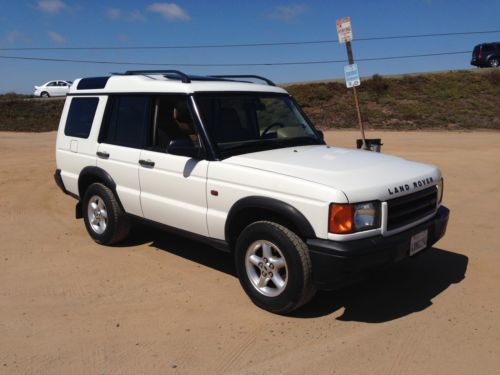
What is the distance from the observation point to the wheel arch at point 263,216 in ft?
11.8

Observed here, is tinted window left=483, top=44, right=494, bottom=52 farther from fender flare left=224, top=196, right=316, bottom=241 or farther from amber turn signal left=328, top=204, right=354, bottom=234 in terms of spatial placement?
amber turn signal left=328, top=204, right=354, bottom=234

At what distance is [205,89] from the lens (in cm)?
462

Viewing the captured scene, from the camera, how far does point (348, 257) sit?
342 cm

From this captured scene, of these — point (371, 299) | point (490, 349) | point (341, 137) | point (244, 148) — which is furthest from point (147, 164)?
point (341, 137)

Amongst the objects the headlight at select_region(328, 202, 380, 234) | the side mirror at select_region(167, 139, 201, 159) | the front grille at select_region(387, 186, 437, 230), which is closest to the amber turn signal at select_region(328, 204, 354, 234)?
the headlight at select_region(328, 202, 380, 234)

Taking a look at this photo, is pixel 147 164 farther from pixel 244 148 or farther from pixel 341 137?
pixel 341 137

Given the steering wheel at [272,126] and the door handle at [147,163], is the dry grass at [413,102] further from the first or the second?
the door handle at [147,163]

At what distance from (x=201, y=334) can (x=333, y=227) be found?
4.17 ft

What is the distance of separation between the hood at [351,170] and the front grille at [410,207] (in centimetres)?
5

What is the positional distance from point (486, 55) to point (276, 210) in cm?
3624

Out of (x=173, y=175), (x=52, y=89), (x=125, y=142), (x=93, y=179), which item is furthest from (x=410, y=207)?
(x=52, y=89)

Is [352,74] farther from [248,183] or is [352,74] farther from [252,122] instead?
[248,183]

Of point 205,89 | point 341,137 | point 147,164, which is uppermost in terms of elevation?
point 205,89

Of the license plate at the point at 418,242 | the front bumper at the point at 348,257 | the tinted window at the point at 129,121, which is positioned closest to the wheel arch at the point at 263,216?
the front bumper at the point at 348,257
